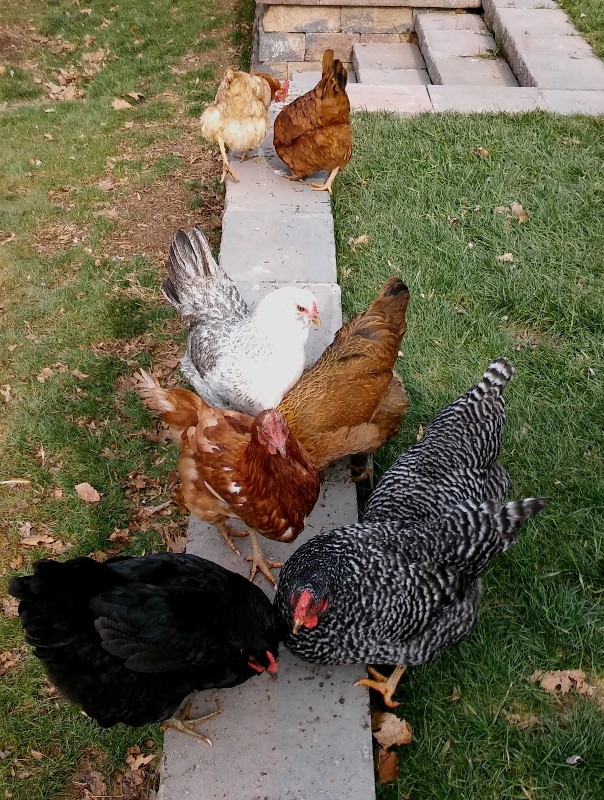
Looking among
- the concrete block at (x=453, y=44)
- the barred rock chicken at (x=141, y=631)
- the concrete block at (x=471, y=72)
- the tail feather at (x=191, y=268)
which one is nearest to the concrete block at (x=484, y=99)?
the concrete block at (x=471, y=72)

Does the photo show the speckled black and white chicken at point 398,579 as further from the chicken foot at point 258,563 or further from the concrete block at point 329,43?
the concrete block at point 329,43

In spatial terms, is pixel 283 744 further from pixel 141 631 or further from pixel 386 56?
pixel 386 56

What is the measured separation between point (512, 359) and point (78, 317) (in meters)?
3.58

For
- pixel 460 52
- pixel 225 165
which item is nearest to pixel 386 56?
pixel 460 52

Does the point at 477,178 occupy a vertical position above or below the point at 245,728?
above

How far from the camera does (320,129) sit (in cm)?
550

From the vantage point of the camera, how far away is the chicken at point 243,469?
2.98 meters

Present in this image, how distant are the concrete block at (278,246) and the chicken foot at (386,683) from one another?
3025 millimetres

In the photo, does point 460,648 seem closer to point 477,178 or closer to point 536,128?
point 477,178

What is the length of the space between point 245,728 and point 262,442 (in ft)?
4.19

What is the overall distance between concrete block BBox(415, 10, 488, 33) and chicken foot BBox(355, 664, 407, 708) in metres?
8.64

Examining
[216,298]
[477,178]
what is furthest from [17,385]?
[477,178]

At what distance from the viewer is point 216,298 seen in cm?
422

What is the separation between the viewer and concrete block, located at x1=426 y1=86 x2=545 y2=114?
22.7 ft
